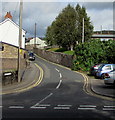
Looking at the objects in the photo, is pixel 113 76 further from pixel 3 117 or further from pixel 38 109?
pixel 3 117

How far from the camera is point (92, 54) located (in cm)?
3059

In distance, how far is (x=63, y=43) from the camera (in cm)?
5625

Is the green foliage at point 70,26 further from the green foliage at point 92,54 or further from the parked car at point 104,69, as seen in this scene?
the parked car at point 104,69

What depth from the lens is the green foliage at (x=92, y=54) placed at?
30.1 metres

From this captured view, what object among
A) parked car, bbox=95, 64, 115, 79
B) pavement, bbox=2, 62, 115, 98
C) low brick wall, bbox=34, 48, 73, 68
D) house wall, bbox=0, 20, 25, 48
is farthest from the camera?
house wall, bbox=0, 20, 25, 48

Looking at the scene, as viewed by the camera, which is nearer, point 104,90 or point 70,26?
point 104,90

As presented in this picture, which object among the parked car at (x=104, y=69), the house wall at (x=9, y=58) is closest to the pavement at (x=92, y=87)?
the parked car at (x=104, y=69)

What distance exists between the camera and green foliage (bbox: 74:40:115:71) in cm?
3009

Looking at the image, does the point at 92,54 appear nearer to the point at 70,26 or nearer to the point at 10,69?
the point at 10,69

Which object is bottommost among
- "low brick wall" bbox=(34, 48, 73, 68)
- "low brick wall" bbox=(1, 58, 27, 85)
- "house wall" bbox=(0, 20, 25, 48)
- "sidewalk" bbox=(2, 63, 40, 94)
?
"sidewalk" bbox=(2, 63, 40, 94)

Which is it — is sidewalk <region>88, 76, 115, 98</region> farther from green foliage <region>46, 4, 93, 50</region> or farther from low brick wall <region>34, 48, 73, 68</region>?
green foliage <region>46, 4, 93, 50</region>

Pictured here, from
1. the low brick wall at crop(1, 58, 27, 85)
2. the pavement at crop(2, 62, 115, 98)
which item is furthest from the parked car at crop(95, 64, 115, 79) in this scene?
the low brick wall at crop(1, 58, 27, 85)

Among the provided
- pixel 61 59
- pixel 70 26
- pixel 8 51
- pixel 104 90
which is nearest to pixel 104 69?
pixel 104 90

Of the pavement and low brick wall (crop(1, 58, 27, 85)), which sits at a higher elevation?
low brick wall (crop(1, 58, 27, 85))
